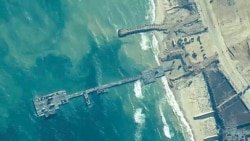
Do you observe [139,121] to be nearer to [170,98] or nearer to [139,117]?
[139,117]

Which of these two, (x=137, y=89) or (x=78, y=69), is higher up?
(x=78, y=69)

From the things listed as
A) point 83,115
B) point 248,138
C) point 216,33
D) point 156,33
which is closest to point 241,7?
point 216,33

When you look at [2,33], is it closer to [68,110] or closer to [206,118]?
[68,110]

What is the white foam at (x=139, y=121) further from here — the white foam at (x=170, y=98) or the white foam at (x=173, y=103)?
the white foam at (x=173, y=103)

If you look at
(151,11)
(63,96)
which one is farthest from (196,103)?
(63,96)

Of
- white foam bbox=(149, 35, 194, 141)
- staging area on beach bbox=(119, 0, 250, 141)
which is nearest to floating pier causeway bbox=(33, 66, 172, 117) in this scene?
white foam bbox=(149, 35, 194, 141)

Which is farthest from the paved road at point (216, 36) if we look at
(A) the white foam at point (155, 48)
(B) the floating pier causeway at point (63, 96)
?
(B) the floating pier causeway at point (63, 96)
